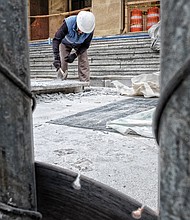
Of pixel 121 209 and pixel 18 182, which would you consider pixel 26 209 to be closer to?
pixel 18 182

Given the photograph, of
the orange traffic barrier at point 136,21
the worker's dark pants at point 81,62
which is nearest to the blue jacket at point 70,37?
the worker's dark pants at point 81,62

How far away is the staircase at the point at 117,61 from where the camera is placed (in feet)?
23.3

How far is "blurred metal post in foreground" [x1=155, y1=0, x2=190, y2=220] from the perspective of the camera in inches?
15.2

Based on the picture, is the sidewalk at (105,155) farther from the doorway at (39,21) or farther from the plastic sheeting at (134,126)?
the doorway at (39,21)

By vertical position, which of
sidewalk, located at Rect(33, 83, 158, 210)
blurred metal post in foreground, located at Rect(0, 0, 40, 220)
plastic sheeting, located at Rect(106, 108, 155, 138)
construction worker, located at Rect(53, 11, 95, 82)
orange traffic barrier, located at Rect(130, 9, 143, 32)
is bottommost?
sidewalk, located at Rect(33, 83, 158, 210)

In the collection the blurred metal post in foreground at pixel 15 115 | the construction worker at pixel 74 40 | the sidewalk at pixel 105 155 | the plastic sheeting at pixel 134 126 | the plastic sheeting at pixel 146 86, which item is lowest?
the sidewalk at pixel 105 155

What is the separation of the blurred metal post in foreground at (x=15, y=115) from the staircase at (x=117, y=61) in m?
6.27

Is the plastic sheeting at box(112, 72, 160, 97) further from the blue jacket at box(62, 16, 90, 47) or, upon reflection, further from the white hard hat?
the blue jacket at box(62, 16, 90, 47)

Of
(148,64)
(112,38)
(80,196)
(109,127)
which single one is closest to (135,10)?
(112,38)

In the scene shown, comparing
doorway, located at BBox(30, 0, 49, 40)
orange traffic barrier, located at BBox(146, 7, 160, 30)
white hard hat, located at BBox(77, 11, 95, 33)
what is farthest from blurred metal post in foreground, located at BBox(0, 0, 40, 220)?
doorway, located at BBox(30, 0, 49, 40)

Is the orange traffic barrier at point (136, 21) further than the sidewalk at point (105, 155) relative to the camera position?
Yes

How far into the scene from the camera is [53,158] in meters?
1.83

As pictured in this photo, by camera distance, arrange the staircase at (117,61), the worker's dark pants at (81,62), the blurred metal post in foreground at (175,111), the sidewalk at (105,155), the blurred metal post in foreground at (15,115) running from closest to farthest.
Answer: the blurred metal post in foreground at (175,111), the blurred metal post in foreground at (15,115), the sidewalk at (105,155), the worker's dark pants at (81,62), the staircase at (117,61)

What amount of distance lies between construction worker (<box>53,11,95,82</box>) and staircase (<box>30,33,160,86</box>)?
1.22m
